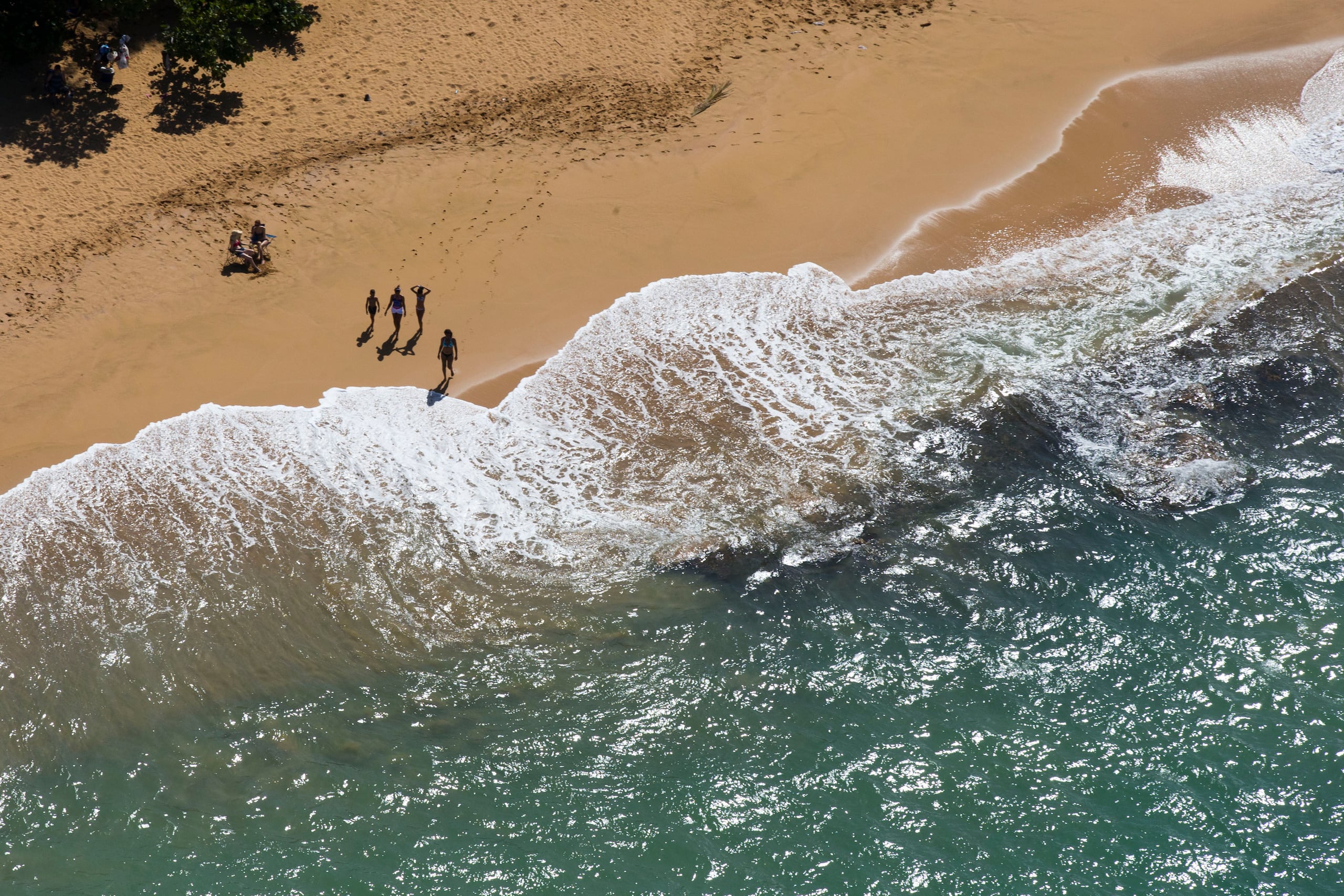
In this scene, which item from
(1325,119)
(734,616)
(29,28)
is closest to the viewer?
(734,616)

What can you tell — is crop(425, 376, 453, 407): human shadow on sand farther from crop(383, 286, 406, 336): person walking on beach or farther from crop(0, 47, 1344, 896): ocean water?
crop(383, 286, 406, 336): person walking on beach

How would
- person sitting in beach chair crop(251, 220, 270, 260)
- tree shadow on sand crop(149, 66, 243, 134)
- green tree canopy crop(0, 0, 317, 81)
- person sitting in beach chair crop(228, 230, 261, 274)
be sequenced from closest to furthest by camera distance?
1. person sitting in beach chair crop(228, 230, 261, 274)
2. person sitting in beach chair crop(251, 220, 270, 260)
3. green tree canopy crop(0, 0, 317, 81)
4. tree shadow on sand crop(149, 66, 243, 134)

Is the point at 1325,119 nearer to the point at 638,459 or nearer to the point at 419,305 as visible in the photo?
the point at 638,459

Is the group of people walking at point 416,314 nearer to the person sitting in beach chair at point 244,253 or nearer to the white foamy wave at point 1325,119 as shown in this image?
the person sitting in beach chair at point 244,253

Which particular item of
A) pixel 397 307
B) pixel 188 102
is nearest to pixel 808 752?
pixel 397 307

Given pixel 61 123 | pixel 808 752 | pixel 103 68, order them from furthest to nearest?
pixel 103 68, pixel 61 123, pixel 808 752

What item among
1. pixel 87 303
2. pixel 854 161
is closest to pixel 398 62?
pixel 87 303

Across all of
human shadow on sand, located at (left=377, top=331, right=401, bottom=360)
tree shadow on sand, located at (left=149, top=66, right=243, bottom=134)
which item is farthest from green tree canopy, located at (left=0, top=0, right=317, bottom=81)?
human shadow on sand, located at (left=377, top=331, right=401, bottom=360)

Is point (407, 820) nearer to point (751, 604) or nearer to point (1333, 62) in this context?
point (751, 604)
